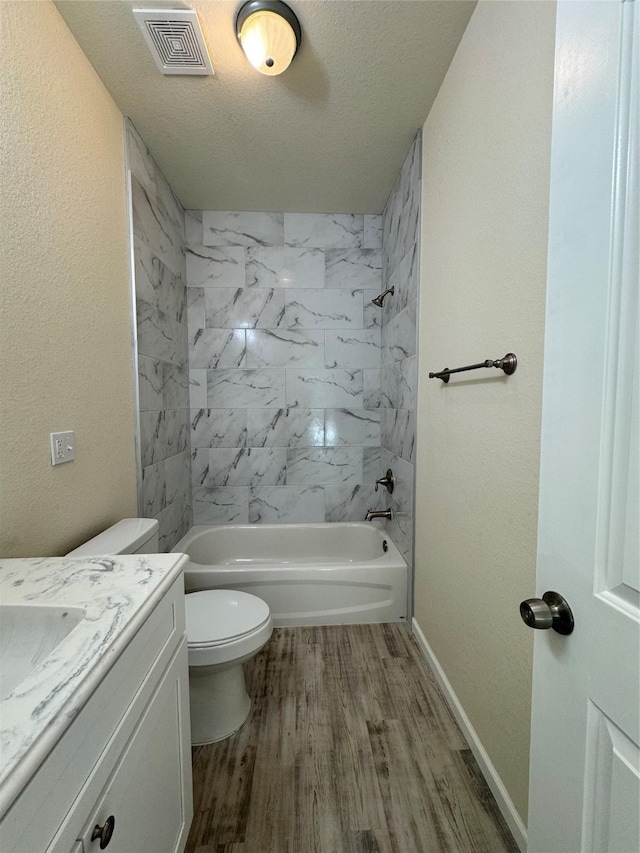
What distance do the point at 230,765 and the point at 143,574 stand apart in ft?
3.01

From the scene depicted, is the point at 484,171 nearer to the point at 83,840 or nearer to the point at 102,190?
the point at 102,190

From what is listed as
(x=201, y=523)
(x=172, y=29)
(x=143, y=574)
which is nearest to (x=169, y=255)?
(x=172, y=29)

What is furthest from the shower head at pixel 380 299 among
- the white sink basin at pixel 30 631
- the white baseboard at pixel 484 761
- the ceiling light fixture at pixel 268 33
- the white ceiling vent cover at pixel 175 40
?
the white sink basin at pixel 30 631

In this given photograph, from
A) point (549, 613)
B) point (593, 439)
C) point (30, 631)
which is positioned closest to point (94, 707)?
point (30, 631)

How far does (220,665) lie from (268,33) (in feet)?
7.22

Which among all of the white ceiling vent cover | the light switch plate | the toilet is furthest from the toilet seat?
the white ceiling vent cover

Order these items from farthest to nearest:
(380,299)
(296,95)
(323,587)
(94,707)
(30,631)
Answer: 1. (380,299)
2. (323,587)
3. (296,95)
4. (30,631)
5. (94,707)

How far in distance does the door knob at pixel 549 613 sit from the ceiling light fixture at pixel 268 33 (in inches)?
70.4

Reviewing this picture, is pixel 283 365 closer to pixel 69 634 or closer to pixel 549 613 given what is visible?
pixel 69 634

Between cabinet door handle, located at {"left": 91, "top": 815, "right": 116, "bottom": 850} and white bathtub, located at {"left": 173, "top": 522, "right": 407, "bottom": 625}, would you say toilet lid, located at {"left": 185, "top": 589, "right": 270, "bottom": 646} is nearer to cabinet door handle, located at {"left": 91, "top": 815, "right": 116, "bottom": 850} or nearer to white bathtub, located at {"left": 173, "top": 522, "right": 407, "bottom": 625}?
white bathtub, located at {"left": 173, "top": 522, "right": 407, "bottom": 625}

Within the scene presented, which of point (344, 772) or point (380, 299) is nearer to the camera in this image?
point (344, 772)

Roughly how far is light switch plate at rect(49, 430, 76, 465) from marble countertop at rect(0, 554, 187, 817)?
1.24 ft

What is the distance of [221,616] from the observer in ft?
4.86

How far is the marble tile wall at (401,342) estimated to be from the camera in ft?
6.29
